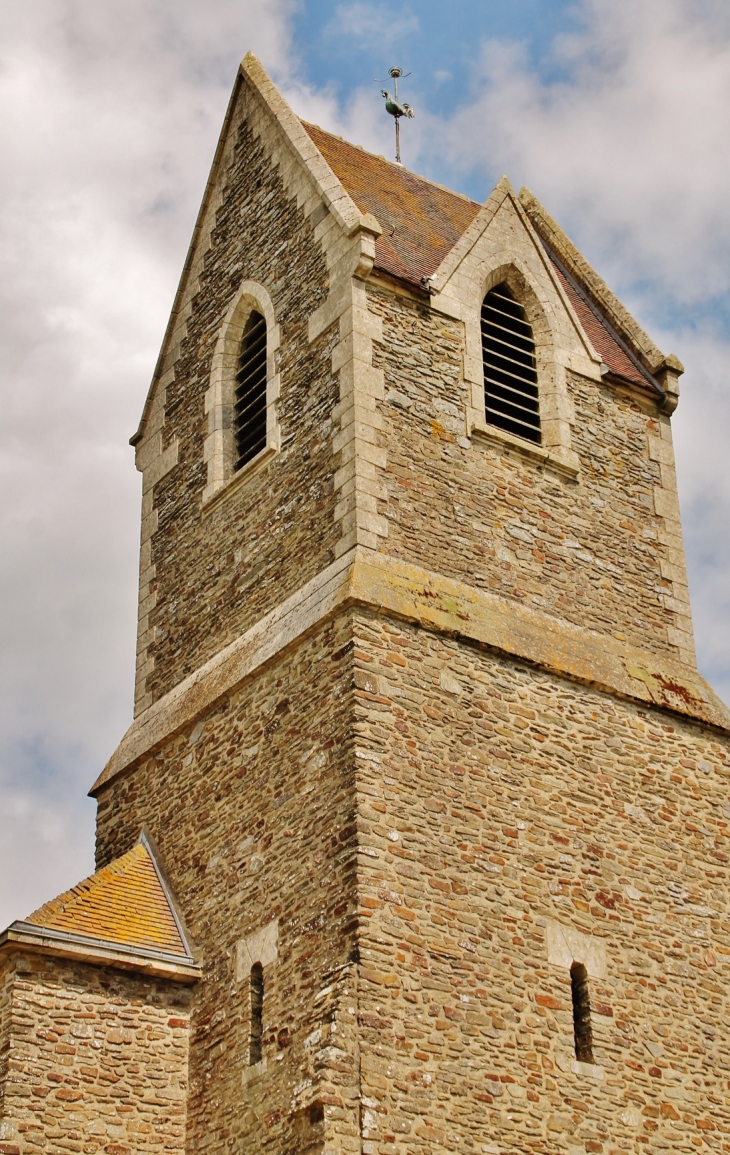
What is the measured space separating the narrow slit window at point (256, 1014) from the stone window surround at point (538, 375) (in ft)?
16.4

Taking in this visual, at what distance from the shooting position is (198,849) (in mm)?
13383

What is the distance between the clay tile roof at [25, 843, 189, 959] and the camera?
41.3 feet

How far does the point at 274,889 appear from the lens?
12.2 m

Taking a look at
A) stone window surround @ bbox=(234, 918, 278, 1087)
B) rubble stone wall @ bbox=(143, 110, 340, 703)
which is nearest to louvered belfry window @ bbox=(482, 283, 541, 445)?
rubble stone wall @ bbox=(143, 110, 340, 703)

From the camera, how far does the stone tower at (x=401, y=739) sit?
449 inches

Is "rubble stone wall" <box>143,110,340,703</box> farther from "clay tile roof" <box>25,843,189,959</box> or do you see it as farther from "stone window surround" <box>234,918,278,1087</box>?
"stone window surround" <box>234,918,278,1087</box>

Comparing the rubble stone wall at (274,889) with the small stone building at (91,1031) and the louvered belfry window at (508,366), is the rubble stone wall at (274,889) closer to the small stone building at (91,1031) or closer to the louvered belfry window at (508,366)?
the small stone building at (91,1031)

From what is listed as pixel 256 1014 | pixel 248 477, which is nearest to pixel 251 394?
pixel 248 477

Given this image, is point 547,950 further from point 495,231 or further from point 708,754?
point 495,231

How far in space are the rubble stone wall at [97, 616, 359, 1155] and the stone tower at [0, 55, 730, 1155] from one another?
3cm

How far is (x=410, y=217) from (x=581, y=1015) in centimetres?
826

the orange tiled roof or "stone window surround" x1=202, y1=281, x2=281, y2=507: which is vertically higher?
the orange tiled roof

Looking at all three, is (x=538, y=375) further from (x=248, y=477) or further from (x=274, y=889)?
(x=274, y=889)

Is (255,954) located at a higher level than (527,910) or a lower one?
lower
